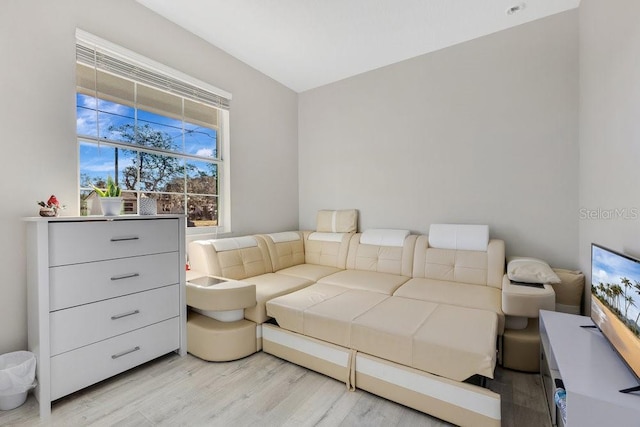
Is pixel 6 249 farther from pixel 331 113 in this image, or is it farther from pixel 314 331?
pixel 331 113

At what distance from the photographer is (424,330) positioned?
166cm

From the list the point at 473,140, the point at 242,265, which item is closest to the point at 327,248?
the point at 242,265

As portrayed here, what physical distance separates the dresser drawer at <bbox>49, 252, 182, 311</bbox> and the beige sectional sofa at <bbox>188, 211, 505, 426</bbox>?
362 mm

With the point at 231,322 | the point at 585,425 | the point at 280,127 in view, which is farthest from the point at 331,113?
the point at 585,425

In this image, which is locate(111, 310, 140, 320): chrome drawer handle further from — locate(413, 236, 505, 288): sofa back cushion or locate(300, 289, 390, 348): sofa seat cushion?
locate(413, 236, 505, 288): sofa back cushion

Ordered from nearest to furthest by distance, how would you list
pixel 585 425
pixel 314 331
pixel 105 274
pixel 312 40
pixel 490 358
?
pixel 585 425, pixel 490 358, pixel 105 274, pixel 314 331, pixel 312 40

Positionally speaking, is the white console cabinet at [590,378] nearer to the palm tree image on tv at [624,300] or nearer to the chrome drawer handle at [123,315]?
the palm tree image on tv at [624,300]

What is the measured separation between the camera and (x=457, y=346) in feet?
4.85

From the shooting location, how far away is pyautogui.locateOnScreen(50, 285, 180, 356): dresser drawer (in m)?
1.62

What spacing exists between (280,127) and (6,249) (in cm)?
287

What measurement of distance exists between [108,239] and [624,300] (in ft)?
9.02

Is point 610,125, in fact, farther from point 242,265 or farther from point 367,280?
point 242,265

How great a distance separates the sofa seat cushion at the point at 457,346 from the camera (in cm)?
141

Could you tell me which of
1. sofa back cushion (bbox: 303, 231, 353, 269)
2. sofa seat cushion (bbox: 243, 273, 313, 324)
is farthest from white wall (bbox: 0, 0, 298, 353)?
sofa back cushion (bbox: 303, 231, 353, 269)
